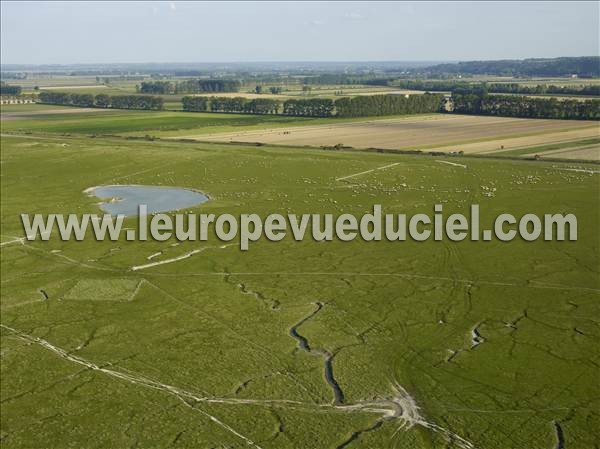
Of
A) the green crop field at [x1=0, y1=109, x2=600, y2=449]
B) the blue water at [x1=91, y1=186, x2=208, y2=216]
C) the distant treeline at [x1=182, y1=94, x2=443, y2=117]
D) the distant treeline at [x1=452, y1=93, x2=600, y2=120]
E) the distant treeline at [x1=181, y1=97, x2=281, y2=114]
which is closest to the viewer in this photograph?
the green crop field at [x1=0, y1=109, x2=600, y2=449]

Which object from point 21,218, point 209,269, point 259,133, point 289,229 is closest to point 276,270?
point 209,269

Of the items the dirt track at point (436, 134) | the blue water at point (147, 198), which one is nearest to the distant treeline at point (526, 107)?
the dirt track at point (436, 134)

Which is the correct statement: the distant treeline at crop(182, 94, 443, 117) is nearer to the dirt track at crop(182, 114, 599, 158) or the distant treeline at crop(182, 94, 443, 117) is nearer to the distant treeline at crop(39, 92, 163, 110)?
the dirt track at crop(182, 114, 599, 158)

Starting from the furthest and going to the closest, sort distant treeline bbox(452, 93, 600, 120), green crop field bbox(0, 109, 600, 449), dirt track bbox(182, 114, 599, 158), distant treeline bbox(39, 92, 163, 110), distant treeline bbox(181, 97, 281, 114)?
distant treeline bbox(39, 92, 163, 110), distant treeline bbox(181, 97, 281, 114), distant treeline bbox(452, 93, 600, 120), dirt track bbox(182, 114, 599, 158), green crop field bbox(0, 109, 600, 449)

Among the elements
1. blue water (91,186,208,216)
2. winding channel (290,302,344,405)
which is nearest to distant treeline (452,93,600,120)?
blue water (91,186,208,216)

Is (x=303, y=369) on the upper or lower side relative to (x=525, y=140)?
lower

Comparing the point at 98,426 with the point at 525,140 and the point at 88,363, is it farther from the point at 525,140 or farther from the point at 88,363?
the point at 525,140

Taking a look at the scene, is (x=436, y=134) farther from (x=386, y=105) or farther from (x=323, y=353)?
(x=323, y=353)
